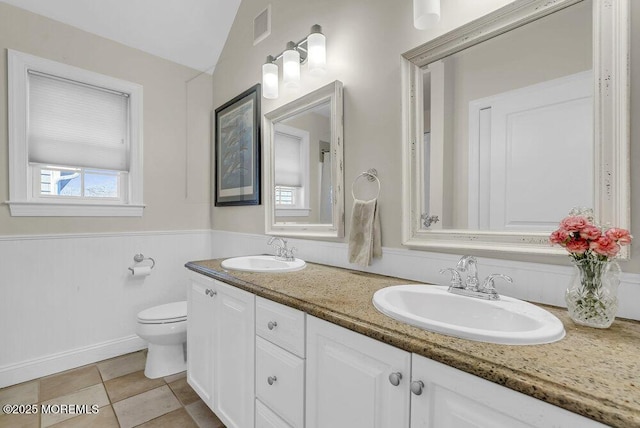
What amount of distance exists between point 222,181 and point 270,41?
3.90ft

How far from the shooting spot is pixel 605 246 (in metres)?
0.74

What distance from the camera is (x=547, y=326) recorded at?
744 mm

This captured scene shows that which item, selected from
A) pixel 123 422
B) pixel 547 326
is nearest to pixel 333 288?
pixel 547 326

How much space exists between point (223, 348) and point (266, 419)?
1.33 feet

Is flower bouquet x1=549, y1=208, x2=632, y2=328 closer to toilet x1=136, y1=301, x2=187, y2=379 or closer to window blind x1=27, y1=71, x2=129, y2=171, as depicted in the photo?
toilet x1=136, y1=301, x2=187, y2=379

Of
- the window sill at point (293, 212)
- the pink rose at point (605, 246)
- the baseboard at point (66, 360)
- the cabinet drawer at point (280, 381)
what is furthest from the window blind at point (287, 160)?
the baseboard at point (66, 360)

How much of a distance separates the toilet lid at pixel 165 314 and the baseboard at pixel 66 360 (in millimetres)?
530

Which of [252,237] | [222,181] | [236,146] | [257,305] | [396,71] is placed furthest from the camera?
[222,181]

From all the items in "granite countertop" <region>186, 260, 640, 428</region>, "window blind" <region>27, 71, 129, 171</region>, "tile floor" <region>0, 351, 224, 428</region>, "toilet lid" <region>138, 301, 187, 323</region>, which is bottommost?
"tile floor" <region>0, 351, 224, 428</region>

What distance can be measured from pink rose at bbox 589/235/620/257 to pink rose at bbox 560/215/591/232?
5 centimetres

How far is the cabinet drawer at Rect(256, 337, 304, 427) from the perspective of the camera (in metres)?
1.04

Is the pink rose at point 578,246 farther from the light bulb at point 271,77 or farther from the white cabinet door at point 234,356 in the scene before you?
the light bulb at point 271,77

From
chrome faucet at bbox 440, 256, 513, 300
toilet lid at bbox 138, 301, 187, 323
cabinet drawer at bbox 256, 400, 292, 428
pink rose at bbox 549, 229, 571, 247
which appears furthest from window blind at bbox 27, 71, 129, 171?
pink rose at bbox 549, 229, 571, 247

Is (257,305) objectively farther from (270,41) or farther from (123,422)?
(270,41)
